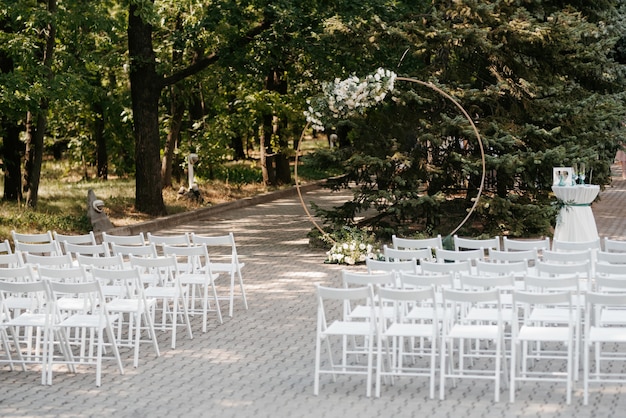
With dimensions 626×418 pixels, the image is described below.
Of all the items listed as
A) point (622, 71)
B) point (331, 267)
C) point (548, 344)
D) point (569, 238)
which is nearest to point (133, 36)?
point (331, 267)

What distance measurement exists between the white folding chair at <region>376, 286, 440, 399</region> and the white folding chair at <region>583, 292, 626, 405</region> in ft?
4.02

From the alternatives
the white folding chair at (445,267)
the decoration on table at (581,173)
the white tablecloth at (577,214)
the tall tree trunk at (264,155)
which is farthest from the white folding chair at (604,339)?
the tall tree trunk at (264,155)

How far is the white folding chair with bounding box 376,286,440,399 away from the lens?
888cm

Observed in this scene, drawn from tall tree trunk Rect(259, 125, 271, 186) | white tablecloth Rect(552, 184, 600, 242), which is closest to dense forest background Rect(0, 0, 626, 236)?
white tablecloth Rect(552, 184, 600, 242)

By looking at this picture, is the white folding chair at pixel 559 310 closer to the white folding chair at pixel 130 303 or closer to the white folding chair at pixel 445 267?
the white folding chair at pixel 445 267

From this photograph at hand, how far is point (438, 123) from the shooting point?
1878cm

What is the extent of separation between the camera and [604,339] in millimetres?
8703

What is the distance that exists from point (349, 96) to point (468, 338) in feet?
28.4

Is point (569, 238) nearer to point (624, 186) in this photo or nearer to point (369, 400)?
point (369, 400)

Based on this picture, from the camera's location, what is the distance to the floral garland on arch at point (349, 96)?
17.1 meters

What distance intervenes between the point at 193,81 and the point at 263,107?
6.22 feet

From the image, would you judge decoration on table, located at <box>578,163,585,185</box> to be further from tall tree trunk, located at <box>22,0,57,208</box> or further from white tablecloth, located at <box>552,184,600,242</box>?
tall tree trunk, located at <box>22,0,57,208</box>

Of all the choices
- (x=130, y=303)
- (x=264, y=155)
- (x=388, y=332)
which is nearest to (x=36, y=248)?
(x=130, y=303)

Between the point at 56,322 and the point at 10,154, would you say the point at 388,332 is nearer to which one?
the point at 56,322
